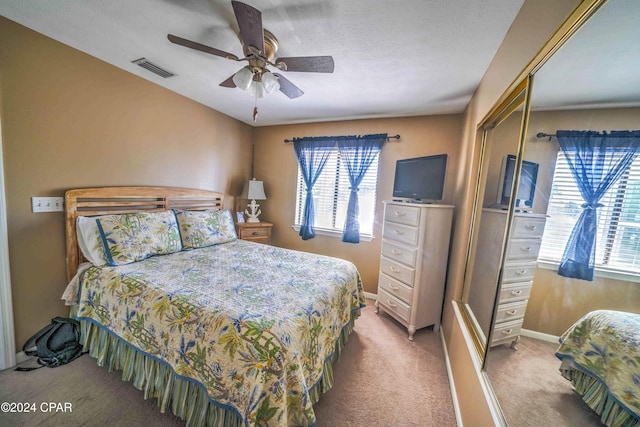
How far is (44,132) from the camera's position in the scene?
1.73m

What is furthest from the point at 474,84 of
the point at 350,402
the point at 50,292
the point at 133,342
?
the point at 50,292

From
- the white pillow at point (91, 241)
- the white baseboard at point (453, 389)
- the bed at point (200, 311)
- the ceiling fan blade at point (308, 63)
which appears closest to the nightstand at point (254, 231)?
the bed at point (200, 311)

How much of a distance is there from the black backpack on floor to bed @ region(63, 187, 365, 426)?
0.09 m

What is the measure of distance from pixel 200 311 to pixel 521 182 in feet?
5.78

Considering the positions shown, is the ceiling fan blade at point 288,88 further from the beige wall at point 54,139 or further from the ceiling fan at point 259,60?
the beige wall at point 54,139

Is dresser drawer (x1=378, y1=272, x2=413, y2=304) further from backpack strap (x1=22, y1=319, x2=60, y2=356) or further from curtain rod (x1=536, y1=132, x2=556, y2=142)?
backpack strap (x1=22, y1=319, x2=60, y2=356)

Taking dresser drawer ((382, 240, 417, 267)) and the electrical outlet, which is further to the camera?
dresser drawer ((382, 240, 417, 267))

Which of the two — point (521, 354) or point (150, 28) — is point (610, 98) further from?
point (150, 28)

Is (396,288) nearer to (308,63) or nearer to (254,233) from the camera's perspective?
(254,233)

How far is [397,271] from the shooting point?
2.43 m

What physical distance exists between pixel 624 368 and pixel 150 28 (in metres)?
2.73

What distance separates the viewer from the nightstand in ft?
10.6

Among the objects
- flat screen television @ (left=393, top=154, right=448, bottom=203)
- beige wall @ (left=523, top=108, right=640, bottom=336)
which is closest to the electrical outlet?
beige wall @ (left=523, top=108, right=640, bottom=336)

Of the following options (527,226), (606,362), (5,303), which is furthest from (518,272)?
(5,303)
